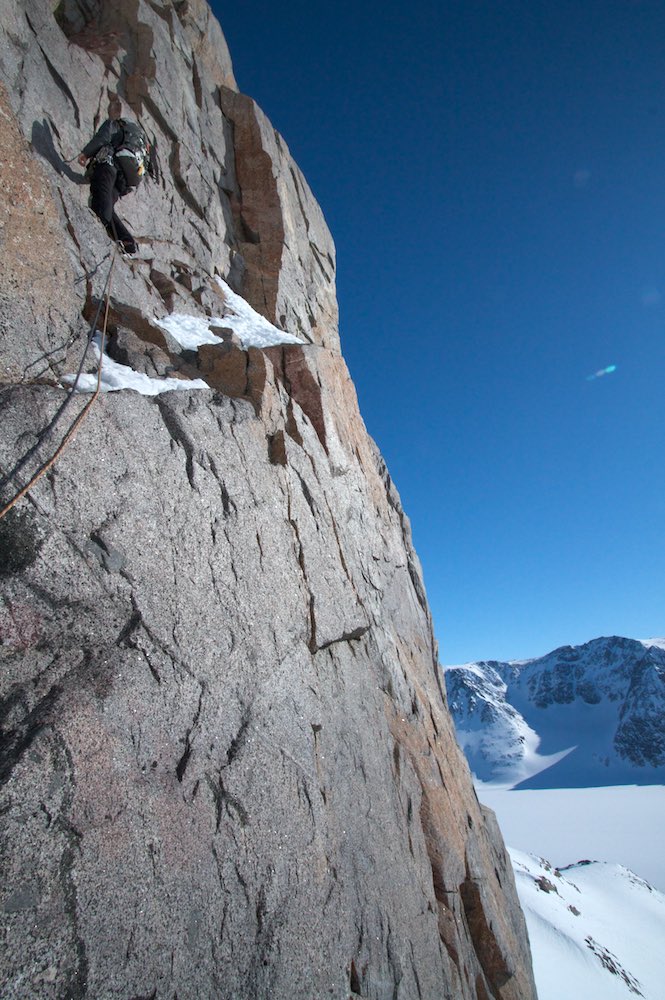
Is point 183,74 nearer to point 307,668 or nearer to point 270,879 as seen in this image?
point 307,668

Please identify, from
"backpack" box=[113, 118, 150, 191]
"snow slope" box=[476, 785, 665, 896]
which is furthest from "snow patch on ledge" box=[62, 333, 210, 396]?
"snow slope" box=[476, 785, 665, 896]

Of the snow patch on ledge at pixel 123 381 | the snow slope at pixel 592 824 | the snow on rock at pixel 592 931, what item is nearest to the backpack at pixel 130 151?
the snow patch on ledge at pixel 123 381

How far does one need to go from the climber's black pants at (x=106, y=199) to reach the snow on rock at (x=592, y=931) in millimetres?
33012

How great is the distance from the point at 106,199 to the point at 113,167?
3.09ft

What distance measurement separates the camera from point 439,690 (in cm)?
1549

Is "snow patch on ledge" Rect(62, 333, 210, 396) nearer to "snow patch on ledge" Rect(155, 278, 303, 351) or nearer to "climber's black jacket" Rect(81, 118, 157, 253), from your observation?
"snow patch on ledge" Rect(155, 278, 303, 351)

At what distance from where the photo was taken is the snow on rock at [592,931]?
82.6ft

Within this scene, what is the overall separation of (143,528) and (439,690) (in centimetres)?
1238

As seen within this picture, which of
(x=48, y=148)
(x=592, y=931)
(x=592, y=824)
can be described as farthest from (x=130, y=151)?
(x=592, y=824)

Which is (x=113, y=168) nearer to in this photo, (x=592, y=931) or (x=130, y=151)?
(x=130, y=151)

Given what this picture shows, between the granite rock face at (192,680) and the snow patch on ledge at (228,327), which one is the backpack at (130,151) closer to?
the granite rock face at (192,680)

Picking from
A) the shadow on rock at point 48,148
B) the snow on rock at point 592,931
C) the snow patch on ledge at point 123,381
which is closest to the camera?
the snow patch on ledge at point 123,381

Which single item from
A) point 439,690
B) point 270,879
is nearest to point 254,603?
point 270,879

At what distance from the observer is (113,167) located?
10672mm
